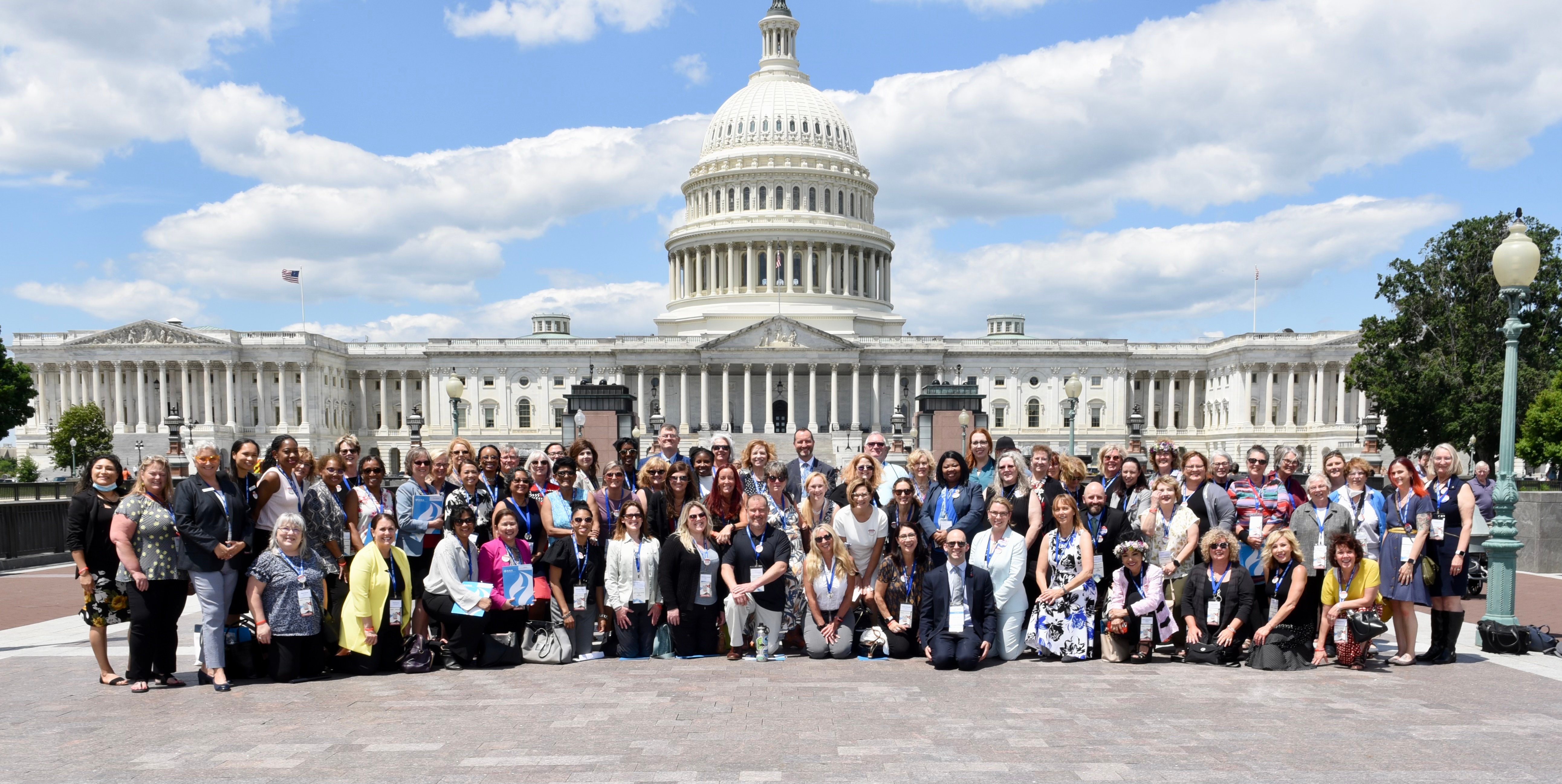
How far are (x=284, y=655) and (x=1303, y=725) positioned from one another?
33.2 ft

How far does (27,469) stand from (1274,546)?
292ft

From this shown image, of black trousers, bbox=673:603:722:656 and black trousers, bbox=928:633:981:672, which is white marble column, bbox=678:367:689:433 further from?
black trousers, bbox=928:633:981:672

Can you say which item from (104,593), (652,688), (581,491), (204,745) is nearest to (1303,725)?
(652,688)

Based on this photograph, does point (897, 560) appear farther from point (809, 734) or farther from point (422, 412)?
point (422, 412)

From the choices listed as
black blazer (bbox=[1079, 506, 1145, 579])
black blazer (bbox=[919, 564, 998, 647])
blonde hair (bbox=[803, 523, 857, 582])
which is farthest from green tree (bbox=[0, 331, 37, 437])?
black blazer (bbox=[1079, 506, 1145, 579])

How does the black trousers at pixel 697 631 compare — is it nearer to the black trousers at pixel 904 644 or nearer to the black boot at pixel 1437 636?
the black trousers at pixel 904 644

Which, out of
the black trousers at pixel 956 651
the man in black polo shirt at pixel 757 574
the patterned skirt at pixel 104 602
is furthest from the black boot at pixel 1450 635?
the patterned skirt at pixel 104 602

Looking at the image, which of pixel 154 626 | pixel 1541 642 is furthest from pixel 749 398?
pixel 154 626

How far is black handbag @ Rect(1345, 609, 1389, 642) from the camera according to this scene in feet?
35.1

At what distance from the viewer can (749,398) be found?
268 ft

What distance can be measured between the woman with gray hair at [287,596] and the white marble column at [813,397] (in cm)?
7051

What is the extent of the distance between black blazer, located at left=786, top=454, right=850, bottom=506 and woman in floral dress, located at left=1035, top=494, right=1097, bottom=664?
2.99 metres

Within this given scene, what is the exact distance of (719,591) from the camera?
11.5 m

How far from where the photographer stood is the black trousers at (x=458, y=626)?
10.8 metres
